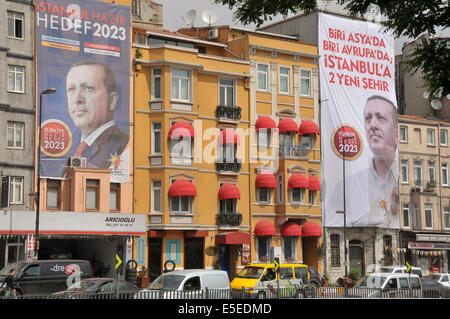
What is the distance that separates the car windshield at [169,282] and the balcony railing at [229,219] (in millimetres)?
22426

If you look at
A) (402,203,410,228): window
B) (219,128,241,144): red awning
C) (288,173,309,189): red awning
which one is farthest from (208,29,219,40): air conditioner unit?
(402,203,410,228): window

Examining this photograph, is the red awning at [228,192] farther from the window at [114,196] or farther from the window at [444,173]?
the window at [444,173]

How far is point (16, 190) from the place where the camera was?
4259 cm

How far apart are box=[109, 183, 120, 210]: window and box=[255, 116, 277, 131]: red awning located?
11.1 meters

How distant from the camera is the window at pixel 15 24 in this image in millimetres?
43344

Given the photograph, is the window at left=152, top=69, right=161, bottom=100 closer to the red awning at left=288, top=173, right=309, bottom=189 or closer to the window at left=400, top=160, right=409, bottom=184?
the red awning at left=288, top=173, right=309, bottom=189

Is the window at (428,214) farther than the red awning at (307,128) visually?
Yes

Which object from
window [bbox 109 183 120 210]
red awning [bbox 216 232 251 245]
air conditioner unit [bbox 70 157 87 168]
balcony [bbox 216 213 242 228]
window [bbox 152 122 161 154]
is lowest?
red awning [bbox 216 232 251 245]

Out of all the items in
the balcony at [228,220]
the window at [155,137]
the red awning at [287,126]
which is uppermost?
the red awning at [287,126]

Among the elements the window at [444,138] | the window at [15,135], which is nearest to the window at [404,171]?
the window at [444,138]

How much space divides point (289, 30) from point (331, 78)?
21.1 feet

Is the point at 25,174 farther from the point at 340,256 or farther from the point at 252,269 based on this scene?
the point at 340,256

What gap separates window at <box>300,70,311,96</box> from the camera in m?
55.5

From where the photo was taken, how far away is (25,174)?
4284 centimetres
